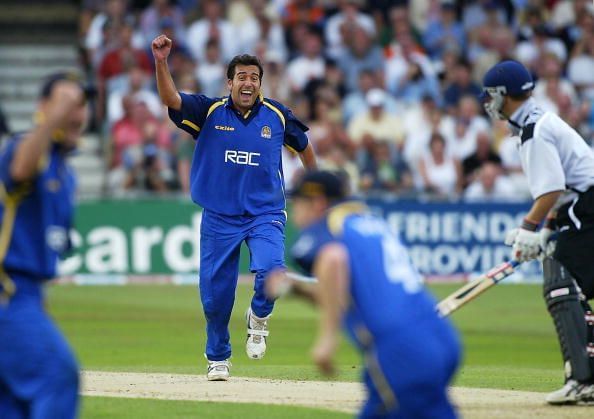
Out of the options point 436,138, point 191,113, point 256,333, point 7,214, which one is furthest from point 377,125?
point 7,214

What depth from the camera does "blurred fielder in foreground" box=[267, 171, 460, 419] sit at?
6160 mm

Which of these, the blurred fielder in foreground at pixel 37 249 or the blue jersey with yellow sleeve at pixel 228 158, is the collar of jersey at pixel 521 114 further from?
the blurred fielder in foreground at pixel 37 249

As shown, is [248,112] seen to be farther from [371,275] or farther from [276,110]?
[371,275]

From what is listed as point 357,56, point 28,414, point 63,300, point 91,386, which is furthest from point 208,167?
point 357,56

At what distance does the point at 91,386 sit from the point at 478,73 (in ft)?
50.6

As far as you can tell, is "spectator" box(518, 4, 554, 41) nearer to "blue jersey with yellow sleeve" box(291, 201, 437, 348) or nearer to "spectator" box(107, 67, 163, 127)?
"spectator" box(107, 67, 163, 127)

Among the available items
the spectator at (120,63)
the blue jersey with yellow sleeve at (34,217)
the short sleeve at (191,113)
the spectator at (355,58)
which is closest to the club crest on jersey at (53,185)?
the blue jersey with yellow sleeve at (34,217)

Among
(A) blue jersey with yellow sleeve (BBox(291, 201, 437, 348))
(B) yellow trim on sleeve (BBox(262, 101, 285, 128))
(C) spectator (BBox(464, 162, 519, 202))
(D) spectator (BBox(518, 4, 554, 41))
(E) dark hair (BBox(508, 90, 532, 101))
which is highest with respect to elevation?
(D) spectator (BBox(518, 4, 554, 41))

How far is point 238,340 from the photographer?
15789 millimetres

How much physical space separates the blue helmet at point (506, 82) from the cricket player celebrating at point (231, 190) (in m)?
2.34

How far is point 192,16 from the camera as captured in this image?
83.1 feet

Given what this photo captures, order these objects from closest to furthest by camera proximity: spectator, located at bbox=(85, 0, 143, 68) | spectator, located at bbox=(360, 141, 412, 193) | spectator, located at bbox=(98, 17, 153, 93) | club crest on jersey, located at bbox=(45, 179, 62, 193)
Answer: club crest on jersey, located at bbox=(45, 179, 62, 193) → spectator, located at bbox=(360, 141, 412, 193) → spectator, located at bbox=(98, 17, 153, 93) → spectator, located at bbox=(85, 0, 143, 68)

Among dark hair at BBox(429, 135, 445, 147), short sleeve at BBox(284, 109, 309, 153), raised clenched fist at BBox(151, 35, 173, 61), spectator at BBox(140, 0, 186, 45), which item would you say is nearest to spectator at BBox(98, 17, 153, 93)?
spectator at BBox(140, 0, 186, 45)

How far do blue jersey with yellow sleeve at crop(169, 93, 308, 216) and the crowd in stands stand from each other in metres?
9.89
